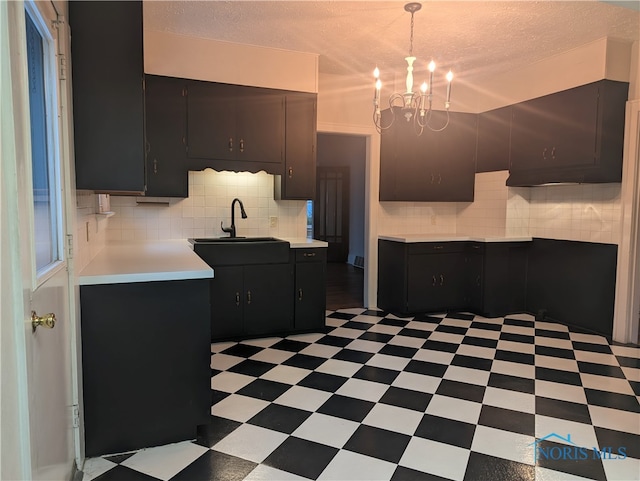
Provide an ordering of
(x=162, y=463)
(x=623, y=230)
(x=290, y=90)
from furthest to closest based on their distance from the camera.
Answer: (x=290, y=90), (x=623, y=230), (x=162, y=463)

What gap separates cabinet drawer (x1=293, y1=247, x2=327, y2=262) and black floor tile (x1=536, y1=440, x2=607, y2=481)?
2.28 m

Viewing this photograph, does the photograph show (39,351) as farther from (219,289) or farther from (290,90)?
(290,90)

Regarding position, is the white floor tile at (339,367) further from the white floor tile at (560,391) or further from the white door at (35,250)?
the white door at (35,250)

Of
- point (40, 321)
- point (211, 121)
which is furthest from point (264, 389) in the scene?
point (211, 121)

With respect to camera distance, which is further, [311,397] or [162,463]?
[311,397]

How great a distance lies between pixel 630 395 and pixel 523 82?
10.4 ft

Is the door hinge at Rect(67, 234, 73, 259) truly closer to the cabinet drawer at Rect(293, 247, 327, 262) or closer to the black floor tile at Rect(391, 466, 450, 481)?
the black floor tile at Rect(391, 466, 450, 481)

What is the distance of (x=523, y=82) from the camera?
4453mm

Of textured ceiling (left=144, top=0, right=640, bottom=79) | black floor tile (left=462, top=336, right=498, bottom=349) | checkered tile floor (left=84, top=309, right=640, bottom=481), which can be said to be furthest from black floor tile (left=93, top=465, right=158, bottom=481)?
textured ceiling (left=144, top=0, right=640, bottom=79)

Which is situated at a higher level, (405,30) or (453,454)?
(405,30)

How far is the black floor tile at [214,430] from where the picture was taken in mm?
2160

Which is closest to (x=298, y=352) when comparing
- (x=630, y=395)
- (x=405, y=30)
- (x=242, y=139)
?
(x=242, y=139)

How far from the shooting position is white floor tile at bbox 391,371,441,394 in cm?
278

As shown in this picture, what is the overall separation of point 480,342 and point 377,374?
4.06ft
